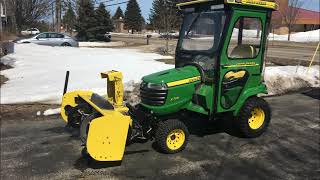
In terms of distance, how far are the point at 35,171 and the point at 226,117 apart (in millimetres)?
3317

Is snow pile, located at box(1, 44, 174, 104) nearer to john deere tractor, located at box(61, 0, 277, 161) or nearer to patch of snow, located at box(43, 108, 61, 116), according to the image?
patch of snow, located at box(43, 108, 61, 116)

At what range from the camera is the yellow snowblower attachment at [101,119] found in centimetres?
539

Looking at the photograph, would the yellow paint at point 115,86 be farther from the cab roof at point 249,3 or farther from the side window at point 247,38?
the side window at point 247,38

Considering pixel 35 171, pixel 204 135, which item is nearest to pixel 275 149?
pixel 204 135

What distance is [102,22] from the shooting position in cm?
4253

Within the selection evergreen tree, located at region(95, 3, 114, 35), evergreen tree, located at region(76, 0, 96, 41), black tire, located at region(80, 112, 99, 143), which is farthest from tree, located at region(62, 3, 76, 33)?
black tire, located at region(80, 112, 99, 143)

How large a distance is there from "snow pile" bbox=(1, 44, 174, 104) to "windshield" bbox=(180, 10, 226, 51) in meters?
3.80

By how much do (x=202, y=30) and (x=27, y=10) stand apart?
45.7 m

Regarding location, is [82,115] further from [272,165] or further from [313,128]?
[313,128]

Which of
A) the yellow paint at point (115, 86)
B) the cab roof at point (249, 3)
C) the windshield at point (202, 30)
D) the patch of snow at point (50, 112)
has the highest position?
the cab roof at point (249, 3)

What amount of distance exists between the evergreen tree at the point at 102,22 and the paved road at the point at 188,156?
113 feet

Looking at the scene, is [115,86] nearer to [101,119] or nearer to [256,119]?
[101,119]

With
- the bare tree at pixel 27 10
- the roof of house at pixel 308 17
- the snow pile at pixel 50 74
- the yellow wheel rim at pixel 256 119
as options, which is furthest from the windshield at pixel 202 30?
the roof of house at pixel 308 17

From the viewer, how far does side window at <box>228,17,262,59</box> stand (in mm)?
6805
